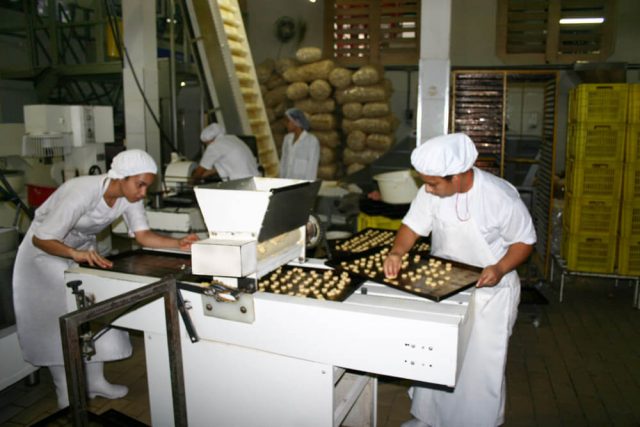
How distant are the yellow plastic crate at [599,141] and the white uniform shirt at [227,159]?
114 inches

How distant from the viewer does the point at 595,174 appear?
440 centimetres

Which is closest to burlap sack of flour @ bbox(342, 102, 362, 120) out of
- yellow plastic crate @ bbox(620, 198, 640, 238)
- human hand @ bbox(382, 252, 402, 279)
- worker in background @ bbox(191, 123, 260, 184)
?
worker in background @ bbox(191, 123, 260, 184)

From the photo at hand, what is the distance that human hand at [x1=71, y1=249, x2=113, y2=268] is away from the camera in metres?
2.40

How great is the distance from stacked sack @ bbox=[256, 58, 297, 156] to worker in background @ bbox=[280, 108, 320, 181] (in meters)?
2.01

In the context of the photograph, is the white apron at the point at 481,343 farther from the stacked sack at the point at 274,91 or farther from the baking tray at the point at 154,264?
the stacked sack at the point at 274,91

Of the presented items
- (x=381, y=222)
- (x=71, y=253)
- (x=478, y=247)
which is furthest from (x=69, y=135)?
(x=478, y=247)

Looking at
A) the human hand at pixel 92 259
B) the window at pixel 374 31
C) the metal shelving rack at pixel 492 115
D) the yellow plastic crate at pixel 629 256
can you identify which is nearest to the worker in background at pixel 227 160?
the metal shelving rack at pixel 492 115

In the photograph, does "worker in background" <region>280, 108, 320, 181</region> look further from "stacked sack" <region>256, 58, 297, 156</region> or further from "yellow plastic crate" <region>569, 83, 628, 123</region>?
"yellow plastic crate" <region>569, 83, 628, 123</region>

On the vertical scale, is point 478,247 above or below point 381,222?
above

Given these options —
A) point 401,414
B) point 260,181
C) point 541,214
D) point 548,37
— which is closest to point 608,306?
point 541,214

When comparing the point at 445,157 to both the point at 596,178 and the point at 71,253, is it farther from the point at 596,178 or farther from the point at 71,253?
the point at 596,178

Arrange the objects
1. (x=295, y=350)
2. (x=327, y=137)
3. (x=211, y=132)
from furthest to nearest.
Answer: (x=327, y=137)
(x=211, y=132)
(x=295, y=350)

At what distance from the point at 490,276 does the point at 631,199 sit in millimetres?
2847

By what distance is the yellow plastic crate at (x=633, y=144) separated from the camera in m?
4.23
